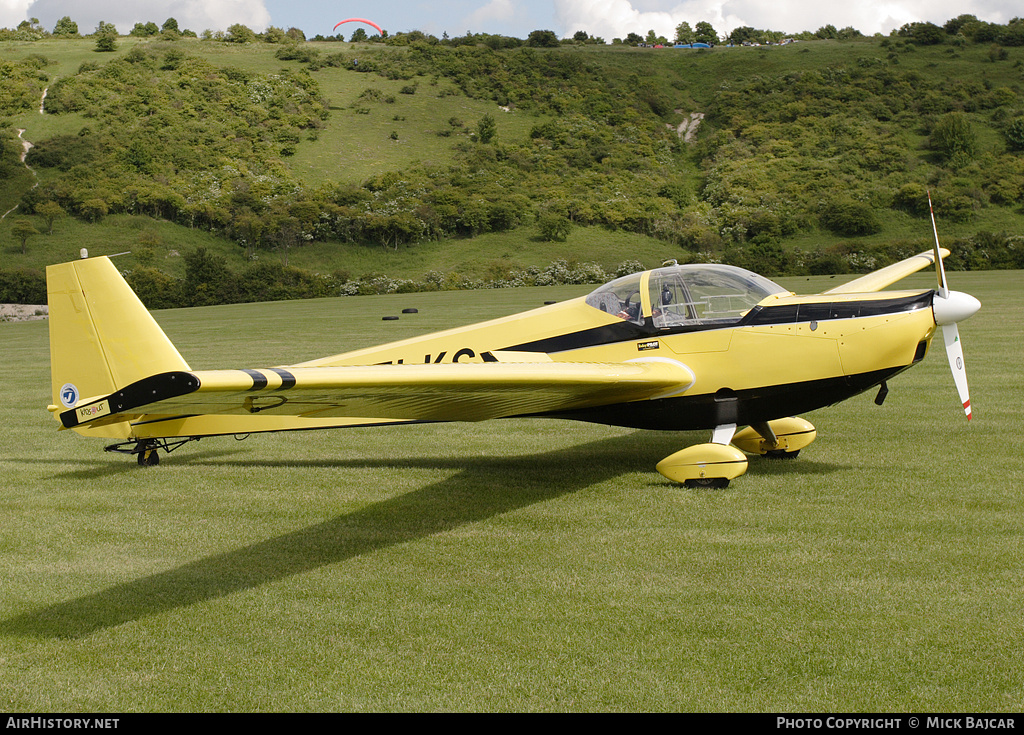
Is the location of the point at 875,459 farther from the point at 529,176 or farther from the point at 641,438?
the point at 529,176

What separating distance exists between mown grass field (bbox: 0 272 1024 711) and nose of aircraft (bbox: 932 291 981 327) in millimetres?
1467

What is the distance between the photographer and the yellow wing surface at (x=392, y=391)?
171 inches

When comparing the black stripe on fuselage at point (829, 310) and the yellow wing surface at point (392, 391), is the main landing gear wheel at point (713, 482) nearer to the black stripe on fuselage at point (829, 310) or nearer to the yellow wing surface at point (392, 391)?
the yellow wing surface at point (392, 391)

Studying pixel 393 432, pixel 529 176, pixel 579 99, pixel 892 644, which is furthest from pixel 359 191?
pixel 892 644

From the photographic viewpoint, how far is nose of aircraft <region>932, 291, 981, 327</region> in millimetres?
7270

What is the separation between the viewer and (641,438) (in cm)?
1016

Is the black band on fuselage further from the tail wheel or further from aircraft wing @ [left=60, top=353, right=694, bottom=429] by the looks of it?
the tail wheel

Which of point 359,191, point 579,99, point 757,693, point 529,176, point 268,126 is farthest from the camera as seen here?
A: point 579,99

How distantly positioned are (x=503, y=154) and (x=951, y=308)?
92.4 m

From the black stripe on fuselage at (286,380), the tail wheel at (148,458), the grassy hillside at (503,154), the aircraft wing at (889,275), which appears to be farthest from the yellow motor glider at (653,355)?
the grassy hillside at (503,154)

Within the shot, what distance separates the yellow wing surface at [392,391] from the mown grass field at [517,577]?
92 centimetres

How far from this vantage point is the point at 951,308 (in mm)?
7266

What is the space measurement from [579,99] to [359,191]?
152ft

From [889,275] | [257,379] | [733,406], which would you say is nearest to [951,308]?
[733,406]
